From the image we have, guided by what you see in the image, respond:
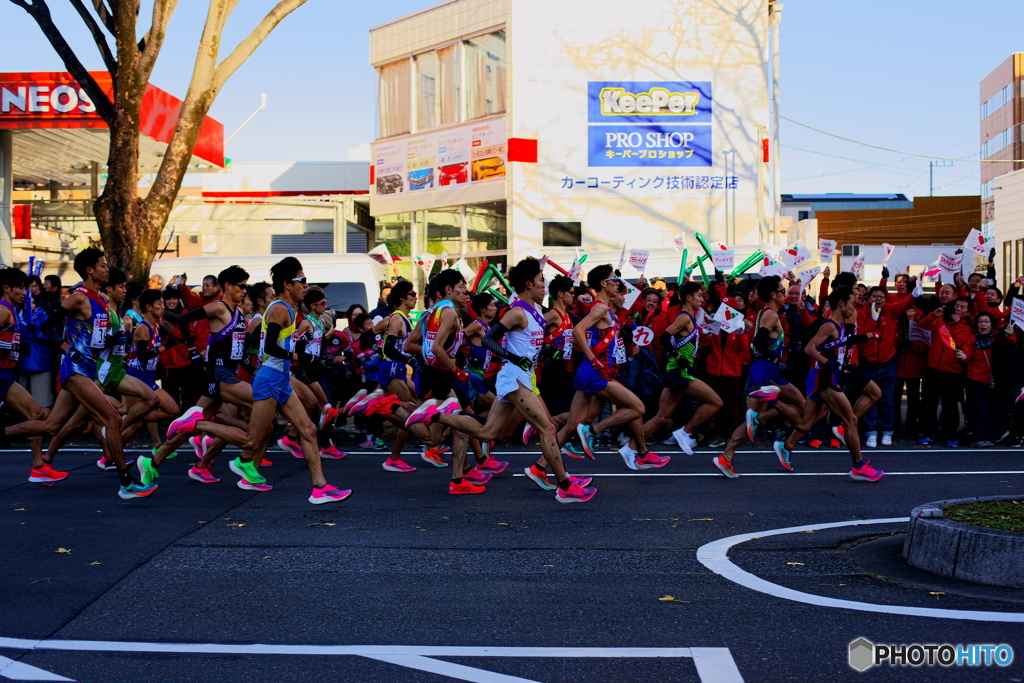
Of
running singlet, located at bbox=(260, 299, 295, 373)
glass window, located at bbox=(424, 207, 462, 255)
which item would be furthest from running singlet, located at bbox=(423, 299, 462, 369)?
glass window, located at bbox=(424, 207, 462, 255)

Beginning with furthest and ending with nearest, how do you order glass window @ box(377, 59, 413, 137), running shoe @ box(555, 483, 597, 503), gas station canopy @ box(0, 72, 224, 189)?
glass window @ box(377, 59, 413, 137) → gas station canopy @ box(0, 72, 224, 189) → running shoe @ box(555, 483, 597, 503)

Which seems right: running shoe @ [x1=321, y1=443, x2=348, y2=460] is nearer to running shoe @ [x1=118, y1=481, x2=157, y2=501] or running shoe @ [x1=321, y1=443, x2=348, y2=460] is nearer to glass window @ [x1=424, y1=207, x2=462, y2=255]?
running shoe @ [x1=118, y1=481, x2=157, y2=501]

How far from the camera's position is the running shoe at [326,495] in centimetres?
822

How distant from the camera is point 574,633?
16.4ft

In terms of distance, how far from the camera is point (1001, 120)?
3004 inches

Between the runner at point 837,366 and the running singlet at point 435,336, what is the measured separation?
3.05m

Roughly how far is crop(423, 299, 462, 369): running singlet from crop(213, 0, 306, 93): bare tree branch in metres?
7.58

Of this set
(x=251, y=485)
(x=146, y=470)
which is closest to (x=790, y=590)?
(x=251, y=485)

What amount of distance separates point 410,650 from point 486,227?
2592 cm

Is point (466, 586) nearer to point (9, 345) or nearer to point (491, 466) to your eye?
point (491, 466)

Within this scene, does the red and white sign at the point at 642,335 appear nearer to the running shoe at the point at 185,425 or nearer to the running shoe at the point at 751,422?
the running shoe at the point at 751,422

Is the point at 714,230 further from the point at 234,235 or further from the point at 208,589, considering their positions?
the point at 208,589

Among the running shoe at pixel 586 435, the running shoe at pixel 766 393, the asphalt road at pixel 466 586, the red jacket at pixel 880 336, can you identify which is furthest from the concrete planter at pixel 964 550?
the red jacket at pixel 880 336

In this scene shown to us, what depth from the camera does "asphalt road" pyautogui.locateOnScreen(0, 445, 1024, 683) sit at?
4613mm
